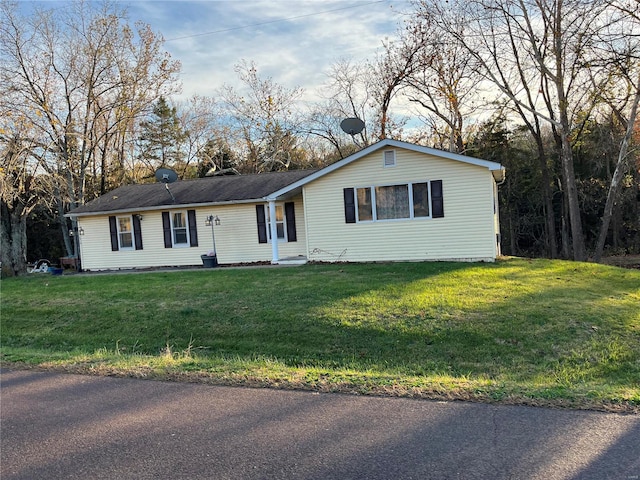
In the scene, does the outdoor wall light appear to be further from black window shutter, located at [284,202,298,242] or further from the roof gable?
the roof gable

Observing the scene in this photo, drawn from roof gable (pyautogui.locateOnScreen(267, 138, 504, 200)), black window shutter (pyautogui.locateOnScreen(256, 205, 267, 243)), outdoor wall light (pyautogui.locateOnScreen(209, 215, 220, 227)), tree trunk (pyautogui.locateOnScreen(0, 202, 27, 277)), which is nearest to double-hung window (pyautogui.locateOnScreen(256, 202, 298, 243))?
black window shutter (pyautogui.locateOnScreen(256, 205, 267, 243))

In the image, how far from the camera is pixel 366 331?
7973mm

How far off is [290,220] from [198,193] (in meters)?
3.96

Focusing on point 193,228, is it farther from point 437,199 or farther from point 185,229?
point 437,199

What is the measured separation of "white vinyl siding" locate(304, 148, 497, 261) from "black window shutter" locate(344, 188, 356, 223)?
0.43ft

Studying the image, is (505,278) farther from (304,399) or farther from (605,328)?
(304,399)

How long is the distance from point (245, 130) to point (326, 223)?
818 inches

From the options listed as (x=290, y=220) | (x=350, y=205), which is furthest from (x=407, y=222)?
(x=290, y=220)

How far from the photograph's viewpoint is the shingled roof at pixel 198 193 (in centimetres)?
1730

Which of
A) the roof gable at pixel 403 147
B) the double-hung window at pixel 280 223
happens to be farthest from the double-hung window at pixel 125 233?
the roof gable at pixel 403 147

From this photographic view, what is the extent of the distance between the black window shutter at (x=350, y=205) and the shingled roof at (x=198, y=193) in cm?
304

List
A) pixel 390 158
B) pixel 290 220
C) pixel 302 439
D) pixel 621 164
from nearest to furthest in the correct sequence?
pixel 302 439, pixel 390 158, pixel 290 220, pixel 621 164

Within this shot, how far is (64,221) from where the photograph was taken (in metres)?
28.3

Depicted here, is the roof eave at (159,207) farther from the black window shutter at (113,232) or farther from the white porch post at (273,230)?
the white porch post at (273,230)
